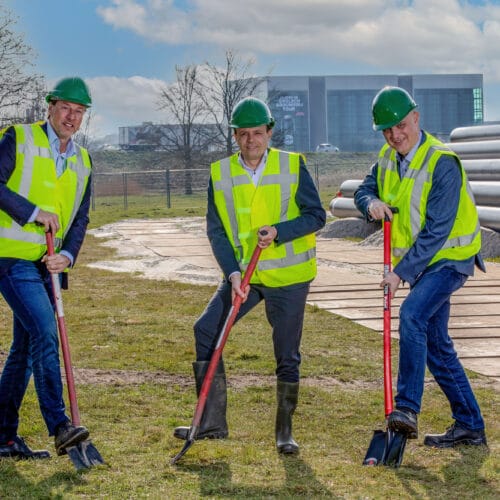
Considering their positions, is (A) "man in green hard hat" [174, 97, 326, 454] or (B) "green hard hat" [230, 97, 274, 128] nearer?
(B) "green hard hat" [230, 97, 274, 128]

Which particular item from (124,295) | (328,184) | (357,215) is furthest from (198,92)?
(124,295)

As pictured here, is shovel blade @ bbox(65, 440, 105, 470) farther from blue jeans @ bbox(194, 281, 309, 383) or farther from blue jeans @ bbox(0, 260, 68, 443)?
blue jeans @ bbox(194, 281, 309, 383)

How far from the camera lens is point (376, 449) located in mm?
5953

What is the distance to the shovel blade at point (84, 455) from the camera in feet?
18.8

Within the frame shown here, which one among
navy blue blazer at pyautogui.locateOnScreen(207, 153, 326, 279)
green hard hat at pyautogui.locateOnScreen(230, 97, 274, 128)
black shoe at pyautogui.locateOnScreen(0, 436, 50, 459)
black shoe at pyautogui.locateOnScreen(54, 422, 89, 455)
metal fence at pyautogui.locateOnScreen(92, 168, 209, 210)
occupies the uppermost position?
green hard hat at pyautogui.locateOnScreen(230, 97, 274, 128)

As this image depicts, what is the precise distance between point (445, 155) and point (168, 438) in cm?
220

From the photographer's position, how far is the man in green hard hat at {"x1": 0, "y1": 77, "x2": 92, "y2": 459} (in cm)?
586

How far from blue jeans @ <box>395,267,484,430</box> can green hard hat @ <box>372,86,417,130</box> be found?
84 cm

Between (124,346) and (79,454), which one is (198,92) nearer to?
(124,346)

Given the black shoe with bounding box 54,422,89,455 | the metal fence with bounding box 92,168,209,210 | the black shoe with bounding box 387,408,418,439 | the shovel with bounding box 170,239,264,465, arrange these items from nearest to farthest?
the black shoe with bounding box 54,422,89,455 < the black shoe with bounding box 387,408,418,439 < the shovel with bounding box 170,239,264,465 < the metal fence with bounding box 92,168,209,210

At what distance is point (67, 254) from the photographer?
6.13m

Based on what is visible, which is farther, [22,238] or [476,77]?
[476,77]

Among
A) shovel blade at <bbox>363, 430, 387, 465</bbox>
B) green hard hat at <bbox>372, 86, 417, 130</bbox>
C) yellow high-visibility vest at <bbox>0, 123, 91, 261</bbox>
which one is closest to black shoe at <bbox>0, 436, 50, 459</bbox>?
yellow high-visibility vest at <bbox>0, 123, 91, 261</bbox>

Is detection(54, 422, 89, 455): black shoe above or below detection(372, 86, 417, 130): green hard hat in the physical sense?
below
